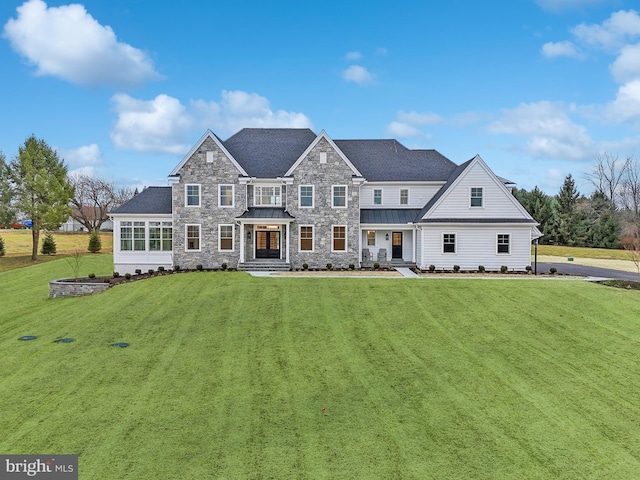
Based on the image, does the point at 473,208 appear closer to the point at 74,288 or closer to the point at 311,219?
the point at 311,219

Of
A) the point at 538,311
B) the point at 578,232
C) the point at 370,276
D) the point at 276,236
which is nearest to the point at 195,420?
the point at 538,311

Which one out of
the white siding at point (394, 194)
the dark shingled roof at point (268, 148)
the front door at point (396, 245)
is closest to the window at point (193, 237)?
the dark shingled roof at point (268, 148)

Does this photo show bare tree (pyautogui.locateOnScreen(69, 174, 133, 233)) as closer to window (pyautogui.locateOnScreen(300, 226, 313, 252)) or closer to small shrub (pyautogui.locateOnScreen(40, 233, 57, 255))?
small shrub (pyautogui.locateOnScreen(40, 233, 57, 255))

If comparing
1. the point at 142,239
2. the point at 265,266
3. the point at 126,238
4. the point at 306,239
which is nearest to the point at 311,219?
the point at 306,239

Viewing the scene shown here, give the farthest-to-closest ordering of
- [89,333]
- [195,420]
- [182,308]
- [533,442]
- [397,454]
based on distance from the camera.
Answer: [182,308], [89,333], [195,420], [533,442], [397,454]

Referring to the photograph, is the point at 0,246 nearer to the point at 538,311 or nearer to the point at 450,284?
the point at 450,284

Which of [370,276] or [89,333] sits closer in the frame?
[89,333]
